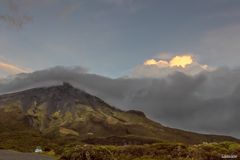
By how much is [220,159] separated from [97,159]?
816 inches

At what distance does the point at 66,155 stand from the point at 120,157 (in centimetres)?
1665

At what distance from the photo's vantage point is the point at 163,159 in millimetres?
66250

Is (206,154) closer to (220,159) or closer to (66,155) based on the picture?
(220,159)

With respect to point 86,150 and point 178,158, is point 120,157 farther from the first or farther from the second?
point 86,150

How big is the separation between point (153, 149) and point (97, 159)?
1977cm

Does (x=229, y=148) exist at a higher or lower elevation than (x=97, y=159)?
higher

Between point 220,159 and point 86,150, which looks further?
point 220,159

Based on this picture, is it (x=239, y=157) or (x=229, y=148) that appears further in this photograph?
(x=229, y=148)

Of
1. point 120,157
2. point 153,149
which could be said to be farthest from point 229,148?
point 120,157

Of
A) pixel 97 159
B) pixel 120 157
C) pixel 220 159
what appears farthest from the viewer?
pixel 120 157

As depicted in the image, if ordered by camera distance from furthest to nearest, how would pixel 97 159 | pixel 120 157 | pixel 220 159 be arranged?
pixel 120 157, pixel 220 159, pixel 97 159

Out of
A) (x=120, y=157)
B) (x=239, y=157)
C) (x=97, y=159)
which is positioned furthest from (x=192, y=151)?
(x=97, y=159)

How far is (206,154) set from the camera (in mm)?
66062

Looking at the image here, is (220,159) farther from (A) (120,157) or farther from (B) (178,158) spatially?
(A) (120,157)
